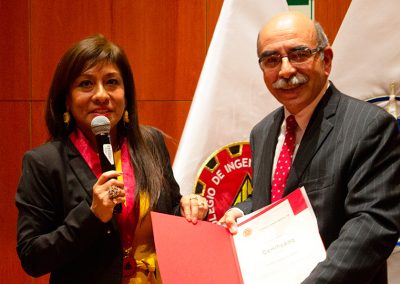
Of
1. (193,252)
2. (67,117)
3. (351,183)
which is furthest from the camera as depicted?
(67,117)

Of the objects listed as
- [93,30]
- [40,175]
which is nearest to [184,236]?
[40,175]

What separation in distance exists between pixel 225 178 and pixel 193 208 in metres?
0.77

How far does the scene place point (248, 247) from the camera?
155 cm

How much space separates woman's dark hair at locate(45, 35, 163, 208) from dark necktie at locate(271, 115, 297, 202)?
400 millimetres

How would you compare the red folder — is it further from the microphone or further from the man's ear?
the man's ear

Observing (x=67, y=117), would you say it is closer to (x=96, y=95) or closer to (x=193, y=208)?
(x=96, y=95)

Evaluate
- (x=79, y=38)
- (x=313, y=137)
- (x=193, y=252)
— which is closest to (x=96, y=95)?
(x=193, y=252)

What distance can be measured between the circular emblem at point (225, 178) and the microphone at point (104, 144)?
96 cm

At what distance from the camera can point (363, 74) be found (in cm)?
235

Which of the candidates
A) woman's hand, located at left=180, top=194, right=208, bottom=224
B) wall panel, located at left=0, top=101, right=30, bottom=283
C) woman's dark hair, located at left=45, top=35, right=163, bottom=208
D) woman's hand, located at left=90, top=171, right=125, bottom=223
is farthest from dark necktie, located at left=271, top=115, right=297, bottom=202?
wall panel, located at left=0, top=101, right=30, bottom=283

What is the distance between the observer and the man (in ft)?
4.60

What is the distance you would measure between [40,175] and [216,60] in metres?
1.12

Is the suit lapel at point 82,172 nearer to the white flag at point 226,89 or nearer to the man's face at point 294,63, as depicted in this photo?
the man's face at point 294,63

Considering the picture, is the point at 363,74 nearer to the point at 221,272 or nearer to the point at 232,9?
the point at 232,9
